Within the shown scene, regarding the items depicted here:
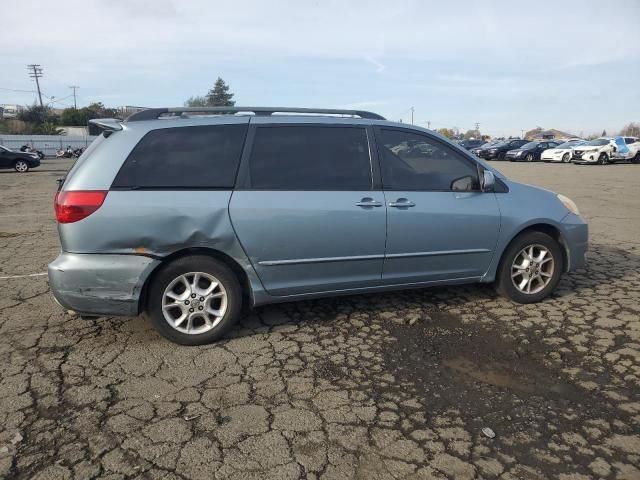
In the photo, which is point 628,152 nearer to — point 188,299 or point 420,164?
point 420,164

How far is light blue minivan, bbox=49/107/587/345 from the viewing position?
11.2ft

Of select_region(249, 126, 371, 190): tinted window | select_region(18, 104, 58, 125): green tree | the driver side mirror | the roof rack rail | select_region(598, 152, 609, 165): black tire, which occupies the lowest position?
select_region(598, 152, 609, 165): black tire

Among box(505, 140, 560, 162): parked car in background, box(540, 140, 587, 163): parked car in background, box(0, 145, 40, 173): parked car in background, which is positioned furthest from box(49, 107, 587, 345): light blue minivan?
box(505, 140, 560, 162): parked car in background

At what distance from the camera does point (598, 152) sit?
88.2 feet

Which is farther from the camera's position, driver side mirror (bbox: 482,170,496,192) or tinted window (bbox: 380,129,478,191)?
driver side mirror (bbox: 482,170,496,192)

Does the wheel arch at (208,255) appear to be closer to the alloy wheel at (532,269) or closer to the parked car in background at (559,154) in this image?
the alloy wheel at (532,269)

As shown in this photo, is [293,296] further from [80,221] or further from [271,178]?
[80,221]

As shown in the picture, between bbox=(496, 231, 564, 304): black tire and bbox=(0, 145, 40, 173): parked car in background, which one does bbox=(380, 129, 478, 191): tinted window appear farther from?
bbox=(0, 145, 40, 173): parked car in background

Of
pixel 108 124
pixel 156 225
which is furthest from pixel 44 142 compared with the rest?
pixel 156 225

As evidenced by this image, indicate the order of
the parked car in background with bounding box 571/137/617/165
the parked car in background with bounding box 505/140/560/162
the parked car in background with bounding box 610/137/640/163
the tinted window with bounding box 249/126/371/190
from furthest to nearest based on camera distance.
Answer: the parked car in background with bounding box 505/140/560/162 → the parked car in background with bounding box 610/137/640/163 → the parked car in background with bounding box 571/137/617/165 → the tinted window with bounding box 249/126/371/190

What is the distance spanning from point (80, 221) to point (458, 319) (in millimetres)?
3090

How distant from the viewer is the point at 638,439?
254 cm

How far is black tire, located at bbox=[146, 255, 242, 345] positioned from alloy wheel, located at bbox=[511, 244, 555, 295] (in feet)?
8.51

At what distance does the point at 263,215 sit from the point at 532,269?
262 cm
